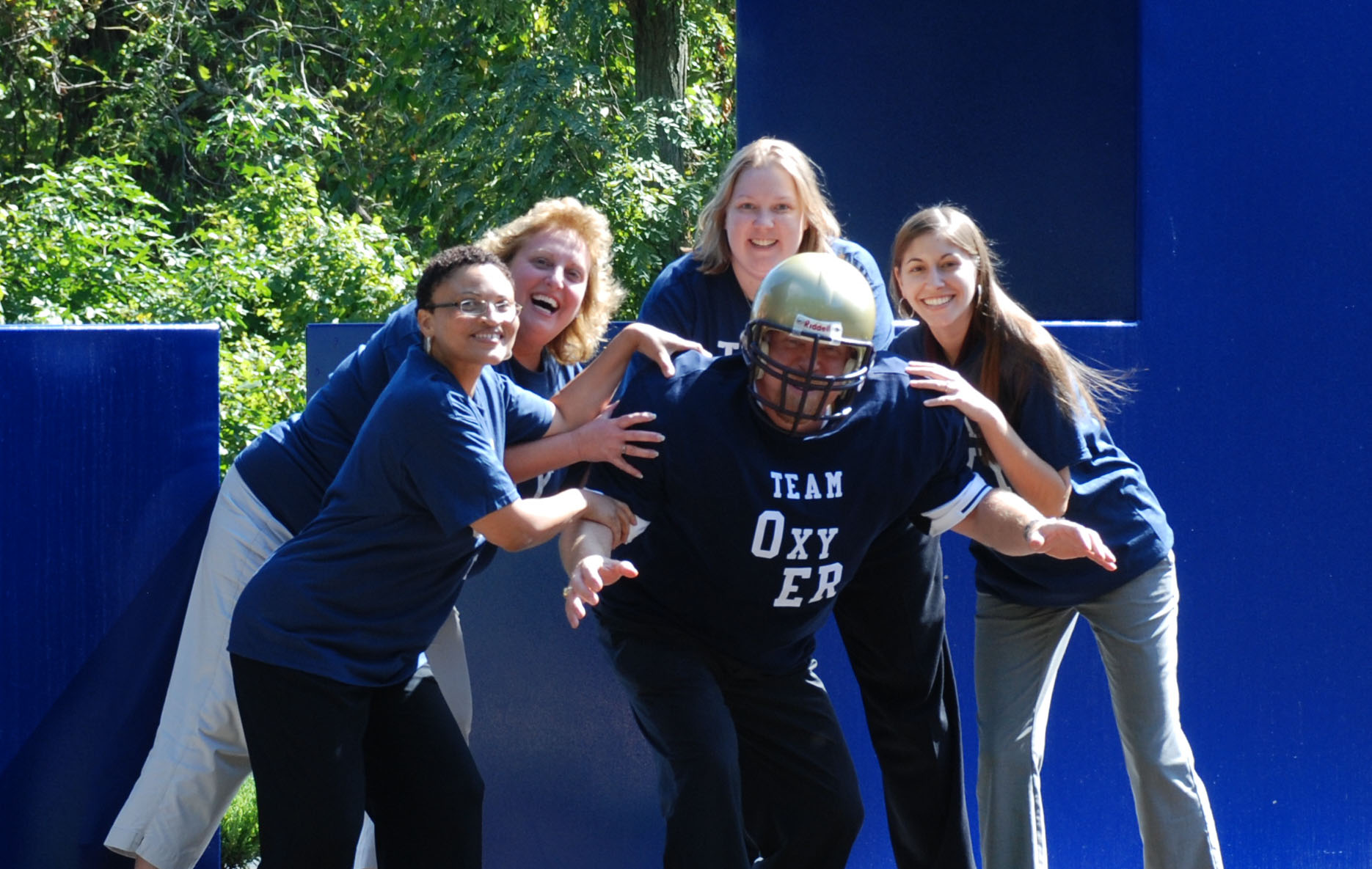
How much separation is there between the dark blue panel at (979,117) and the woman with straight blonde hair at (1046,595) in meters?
1.88

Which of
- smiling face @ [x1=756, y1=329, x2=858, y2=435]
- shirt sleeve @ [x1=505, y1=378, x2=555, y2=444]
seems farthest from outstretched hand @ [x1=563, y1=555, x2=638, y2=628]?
shirt sleeve @ [x1=505, y1=378, x2=555, y2=444]

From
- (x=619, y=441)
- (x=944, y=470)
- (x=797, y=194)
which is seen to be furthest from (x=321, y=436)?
(x=944, y=470)

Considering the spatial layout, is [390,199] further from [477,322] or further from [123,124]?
[477,322]

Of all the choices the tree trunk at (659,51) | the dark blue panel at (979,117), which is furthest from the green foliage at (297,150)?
the dark blue panel at (979,117)

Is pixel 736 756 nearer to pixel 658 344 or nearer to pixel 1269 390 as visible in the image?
pixel 658 344

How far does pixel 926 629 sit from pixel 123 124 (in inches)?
534

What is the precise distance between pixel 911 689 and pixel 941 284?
1.13 m

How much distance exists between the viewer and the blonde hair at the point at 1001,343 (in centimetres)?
391

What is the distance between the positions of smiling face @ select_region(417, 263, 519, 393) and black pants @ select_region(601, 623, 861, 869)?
766mm

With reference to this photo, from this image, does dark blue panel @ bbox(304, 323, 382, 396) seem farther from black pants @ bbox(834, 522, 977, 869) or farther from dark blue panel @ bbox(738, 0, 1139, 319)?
dark blue panel @ bbox(738, 0, 1139, 319)

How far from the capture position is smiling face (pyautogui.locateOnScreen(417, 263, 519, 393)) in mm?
3465

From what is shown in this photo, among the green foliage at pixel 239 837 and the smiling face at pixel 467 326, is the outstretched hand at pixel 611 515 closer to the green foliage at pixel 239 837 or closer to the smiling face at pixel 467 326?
the smiling face at pixel 467 326

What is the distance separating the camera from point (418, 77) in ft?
42.6

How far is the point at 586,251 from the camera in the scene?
13.6 ft
